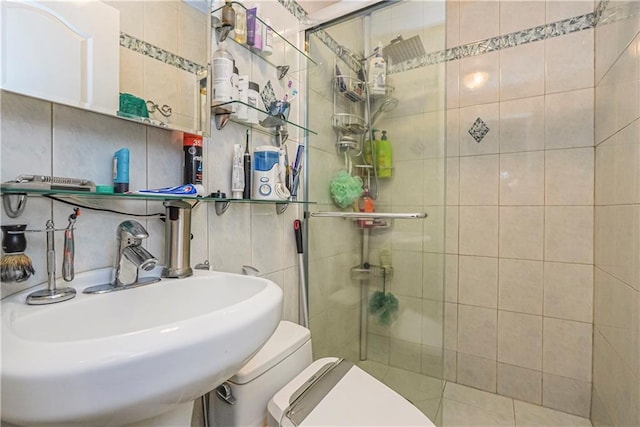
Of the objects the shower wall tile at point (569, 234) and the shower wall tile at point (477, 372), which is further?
the shower wall tile at point (477, 372)

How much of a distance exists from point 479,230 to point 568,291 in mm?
506

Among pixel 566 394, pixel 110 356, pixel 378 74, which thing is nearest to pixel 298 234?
pixel 378 74

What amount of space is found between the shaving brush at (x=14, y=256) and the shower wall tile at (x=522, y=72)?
2053mm

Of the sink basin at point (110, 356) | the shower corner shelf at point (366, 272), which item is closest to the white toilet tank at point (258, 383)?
the sink basin at point (110, 356)

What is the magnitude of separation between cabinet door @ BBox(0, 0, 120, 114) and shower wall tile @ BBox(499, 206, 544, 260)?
1.84 m

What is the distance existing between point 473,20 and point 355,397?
203 cm

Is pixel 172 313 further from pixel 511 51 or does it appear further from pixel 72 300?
pixel 511 51

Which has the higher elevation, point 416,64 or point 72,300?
point 416,64

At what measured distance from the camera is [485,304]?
176cm

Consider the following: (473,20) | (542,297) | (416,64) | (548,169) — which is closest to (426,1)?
(416,64)

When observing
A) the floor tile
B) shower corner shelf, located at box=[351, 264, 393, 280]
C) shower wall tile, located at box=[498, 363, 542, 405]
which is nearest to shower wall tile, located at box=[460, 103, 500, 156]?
shower corner shelf, located at box=[351, 264, 393, 280]

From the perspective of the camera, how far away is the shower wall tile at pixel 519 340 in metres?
1.64

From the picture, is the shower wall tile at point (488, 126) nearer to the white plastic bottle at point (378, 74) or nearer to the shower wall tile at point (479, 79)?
the shower wall tile at point (479, 79)

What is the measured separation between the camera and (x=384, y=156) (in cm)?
158
